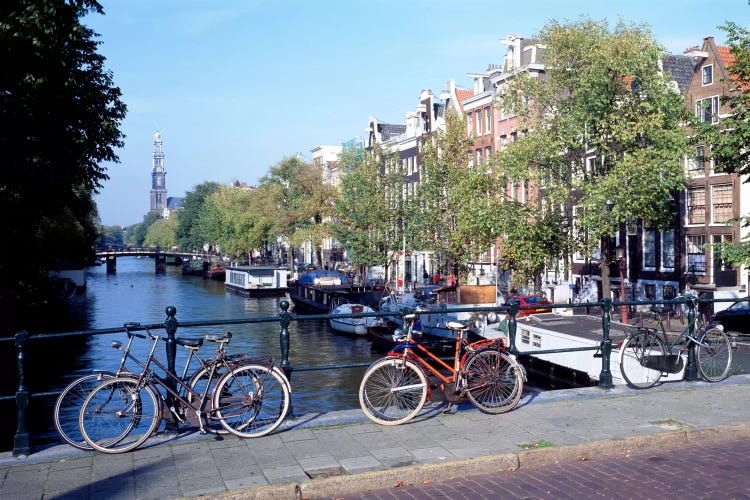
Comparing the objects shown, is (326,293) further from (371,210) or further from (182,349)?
(182,349)

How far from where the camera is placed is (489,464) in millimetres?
7301

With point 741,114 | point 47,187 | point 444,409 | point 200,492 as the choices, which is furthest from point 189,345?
point 741,114

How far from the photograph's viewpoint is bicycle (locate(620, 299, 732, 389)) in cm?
A: 1057

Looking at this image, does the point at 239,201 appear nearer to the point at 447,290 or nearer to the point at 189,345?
the point at 447,290

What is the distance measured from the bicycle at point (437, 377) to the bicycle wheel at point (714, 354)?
11.2 feet

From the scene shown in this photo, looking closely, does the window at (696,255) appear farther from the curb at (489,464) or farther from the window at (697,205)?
the curb at (489,464)

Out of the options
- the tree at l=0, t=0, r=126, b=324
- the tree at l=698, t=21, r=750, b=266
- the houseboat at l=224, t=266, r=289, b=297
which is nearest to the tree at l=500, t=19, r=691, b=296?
the tree at l=698, t=21, r=750, b=266

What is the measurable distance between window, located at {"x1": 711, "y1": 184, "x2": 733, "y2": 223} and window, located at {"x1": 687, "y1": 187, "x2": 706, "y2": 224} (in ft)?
1.92

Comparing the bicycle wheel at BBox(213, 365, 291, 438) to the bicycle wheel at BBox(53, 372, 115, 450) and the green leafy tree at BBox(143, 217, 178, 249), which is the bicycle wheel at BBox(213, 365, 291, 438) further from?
the green leafy tree at BBox(143, 217, 178, 249)

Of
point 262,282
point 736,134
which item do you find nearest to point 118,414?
point 736,134

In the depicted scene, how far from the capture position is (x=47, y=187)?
22.5m

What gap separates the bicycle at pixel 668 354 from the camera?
10570mm

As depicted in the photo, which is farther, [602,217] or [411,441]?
[602,217]

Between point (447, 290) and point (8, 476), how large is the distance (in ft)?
121
